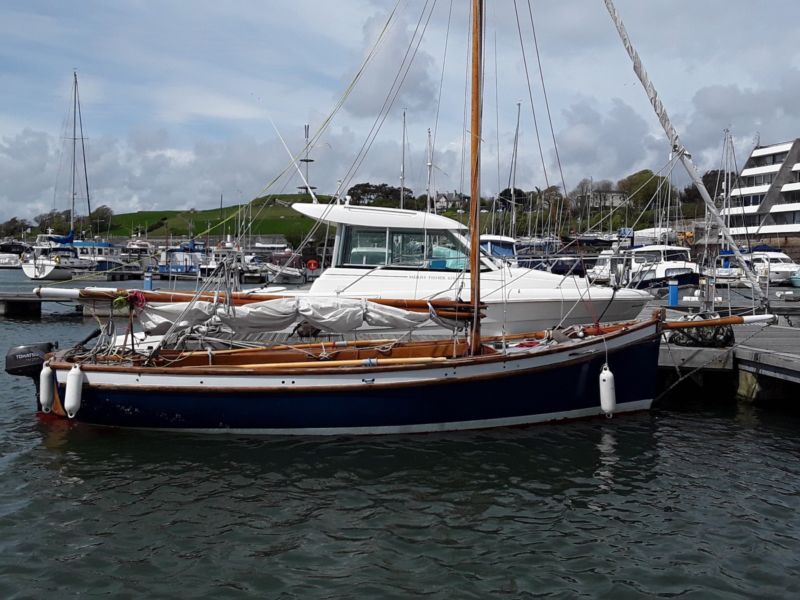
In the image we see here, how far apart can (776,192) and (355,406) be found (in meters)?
80.3

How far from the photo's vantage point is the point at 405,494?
28.7ft

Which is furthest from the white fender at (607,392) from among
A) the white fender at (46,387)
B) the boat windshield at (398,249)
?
the white fender at (46,387)

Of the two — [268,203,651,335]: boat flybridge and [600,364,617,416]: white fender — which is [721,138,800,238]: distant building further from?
[600,364,617,416]: white fender

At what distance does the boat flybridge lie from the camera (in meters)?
14.4

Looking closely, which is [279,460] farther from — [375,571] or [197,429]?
[375,571]

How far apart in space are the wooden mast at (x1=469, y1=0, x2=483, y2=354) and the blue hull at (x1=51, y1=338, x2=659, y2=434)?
85 centimetres

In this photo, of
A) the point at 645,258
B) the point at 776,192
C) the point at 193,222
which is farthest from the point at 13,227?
the point at 645,258

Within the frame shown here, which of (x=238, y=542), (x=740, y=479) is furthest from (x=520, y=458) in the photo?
(x=238, y=542)

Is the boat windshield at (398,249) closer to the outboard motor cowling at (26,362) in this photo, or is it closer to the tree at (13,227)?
the outboard motor cowling at (26,362)

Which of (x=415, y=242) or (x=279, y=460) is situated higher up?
(x=415, y=242)

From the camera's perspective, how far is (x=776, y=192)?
78.1m

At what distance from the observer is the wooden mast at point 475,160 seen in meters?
10.8

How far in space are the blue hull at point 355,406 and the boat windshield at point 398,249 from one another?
477cm

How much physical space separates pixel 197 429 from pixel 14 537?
3498 millimetres
